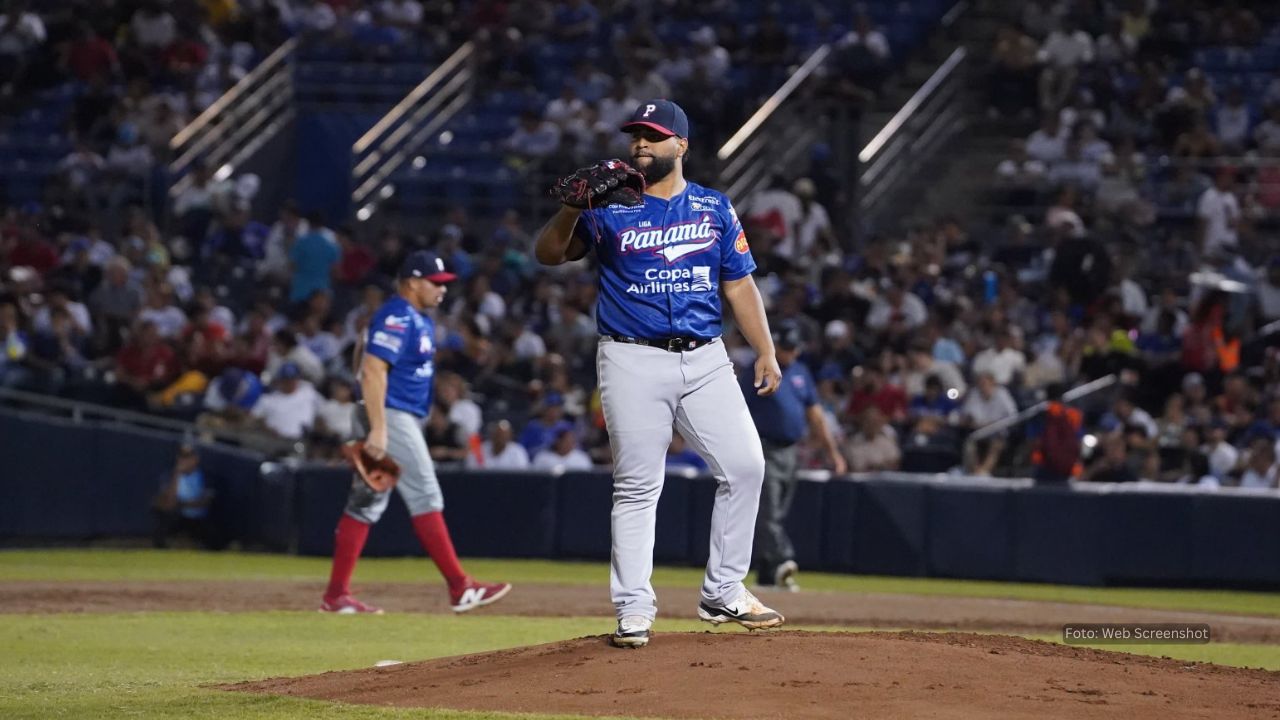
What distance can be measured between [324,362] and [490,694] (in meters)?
13.7

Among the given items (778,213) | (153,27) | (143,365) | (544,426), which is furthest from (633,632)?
(153,27)

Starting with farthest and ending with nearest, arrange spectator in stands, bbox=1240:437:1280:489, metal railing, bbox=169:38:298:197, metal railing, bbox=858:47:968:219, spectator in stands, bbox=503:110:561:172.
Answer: metal railing, bbox=169:38:298:197 < spectator in stands, bbox=503:110:561:172 < metal railing, bbox=858:47:968:219 < spectator in stands, bbox=1240:437:1280:489

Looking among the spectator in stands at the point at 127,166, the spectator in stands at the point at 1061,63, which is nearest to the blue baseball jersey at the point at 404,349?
the spectator in stands at the point at 127,166

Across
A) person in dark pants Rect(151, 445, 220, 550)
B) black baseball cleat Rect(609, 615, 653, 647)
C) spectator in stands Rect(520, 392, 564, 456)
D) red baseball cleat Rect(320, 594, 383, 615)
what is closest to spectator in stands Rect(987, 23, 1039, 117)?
spectator in stands Rect(520, 392, 564, 456)

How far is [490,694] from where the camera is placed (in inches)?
279

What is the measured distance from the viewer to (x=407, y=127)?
971 inches

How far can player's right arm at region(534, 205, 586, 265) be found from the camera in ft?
24.4

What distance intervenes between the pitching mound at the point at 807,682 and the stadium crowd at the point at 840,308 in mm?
9627

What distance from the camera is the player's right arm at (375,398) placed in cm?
1114

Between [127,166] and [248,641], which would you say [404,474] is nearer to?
[248,641]

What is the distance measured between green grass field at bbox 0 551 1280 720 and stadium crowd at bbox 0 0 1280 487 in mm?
2204

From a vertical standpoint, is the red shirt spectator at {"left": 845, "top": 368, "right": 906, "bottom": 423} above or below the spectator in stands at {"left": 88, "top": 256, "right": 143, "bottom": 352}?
below

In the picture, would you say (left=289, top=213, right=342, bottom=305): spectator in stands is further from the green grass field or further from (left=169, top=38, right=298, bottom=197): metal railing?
the green grass field

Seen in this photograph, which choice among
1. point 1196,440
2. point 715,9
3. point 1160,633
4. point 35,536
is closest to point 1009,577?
point 1196,440
